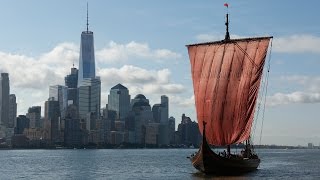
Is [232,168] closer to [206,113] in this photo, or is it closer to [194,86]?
[206,113]

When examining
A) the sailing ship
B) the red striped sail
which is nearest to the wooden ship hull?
the sailing ship

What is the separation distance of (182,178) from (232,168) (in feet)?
25.6

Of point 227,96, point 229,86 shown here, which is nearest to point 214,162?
point 227,96

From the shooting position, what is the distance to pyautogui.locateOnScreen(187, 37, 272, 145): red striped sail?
83625mm

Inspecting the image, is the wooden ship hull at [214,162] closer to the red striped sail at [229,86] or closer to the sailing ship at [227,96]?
the sailing ship at [227,96]

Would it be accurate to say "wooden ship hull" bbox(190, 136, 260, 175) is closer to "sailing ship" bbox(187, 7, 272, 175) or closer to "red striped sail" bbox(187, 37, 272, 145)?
"sailing ship" bbox(187, 7, 272, 175)

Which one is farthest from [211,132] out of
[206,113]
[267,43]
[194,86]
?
[267,43]

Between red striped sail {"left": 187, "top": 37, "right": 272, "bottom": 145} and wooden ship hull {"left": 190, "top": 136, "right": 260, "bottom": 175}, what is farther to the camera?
red striped sail {"left": 187, "top": 37, "right": 272, "bottom": 145}

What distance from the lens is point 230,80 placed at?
8644 centimetres

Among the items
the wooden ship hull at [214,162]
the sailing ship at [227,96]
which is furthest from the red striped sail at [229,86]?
the wooden ship hull at [214,162]

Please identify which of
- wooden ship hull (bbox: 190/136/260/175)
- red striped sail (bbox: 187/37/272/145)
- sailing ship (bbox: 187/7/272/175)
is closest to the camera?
wooden ship hull (bbox: 190/136/260/175)

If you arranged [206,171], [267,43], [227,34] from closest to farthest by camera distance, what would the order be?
[206,171] < [267,43] < [227,34]

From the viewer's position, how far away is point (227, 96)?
281ft

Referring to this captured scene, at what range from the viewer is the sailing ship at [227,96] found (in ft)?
268
